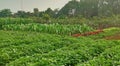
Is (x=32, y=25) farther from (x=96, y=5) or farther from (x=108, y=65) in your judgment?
(x=108, y=65)

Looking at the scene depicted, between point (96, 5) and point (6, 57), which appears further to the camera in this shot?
point (96, 5)

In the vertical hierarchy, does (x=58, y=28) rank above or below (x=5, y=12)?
below

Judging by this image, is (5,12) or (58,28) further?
(5,12)

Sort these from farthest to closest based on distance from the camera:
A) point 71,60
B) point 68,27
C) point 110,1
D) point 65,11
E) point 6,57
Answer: point 65,11 → point 110,1 → point 68,27 → point 6,57 → point 71,60

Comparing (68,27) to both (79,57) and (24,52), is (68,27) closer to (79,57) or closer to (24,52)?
(24,52)

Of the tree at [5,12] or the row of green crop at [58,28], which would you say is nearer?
the row of green crop at [58,28]

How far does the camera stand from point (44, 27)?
59.1 metres

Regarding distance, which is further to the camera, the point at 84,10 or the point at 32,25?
the point at 84,10

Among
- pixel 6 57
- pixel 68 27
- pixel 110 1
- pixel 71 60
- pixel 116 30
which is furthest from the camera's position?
pixel 110 1

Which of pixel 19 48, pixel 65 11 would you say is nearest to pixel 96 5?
pixel 65 11

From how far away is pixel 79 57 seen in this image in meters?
16.9

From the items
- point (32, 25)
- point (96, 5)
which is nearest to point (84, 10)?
point (96, 5)

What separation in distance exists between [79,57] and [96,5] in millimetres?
80630

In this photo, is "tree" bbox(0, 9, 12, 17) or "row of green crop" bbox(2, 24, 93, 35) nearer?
"row of green crop" bbox(2, 24, 93, 35)
